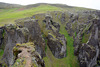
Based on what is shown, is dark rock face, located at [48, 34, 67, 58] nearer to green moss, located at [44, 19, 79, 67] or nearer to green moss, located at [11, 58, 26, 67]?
green moss, located at [44, 19, 79, 67]

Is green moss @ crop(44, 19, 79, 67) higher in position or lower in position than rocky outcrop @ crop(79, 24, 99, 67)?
lower

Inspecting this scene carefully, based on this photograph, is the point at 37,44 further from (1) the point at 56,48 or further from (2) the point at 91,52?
(2) the point at 91,52

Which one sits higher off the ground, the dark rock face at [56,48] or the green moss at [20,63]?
the green moss at [20,63]

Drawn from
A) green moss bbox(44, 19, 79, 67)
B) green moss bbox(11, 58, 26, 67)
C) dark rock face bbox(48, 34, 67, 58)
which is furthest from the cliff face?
green moss bbox(44, 19, 79, 67)

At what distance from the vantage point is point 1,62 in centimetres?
3062

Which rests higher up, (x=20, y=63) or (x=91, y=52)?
(x=20, y=63)

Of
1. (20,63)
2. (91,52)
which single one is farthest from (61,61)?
(20,63)

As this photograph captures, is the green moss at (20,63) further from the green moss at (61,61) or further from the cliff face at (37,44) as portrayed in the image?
the green moss at (61,61)

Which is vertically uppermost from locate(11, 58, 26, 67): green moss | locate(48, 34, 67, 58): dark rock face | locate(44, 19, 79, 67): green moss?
locate(11, 58, 26, 67): green moss

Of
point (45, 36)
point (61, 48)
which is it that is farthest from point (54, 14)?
point (61, 48)

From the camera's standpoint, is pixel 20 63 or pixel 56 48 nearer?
pixel 20 63

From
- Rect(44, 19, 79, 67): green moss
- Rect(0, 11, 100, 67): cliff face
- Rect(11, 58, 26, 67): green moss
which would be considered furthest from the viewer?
Rect(44, 19, 79, 67): green moss

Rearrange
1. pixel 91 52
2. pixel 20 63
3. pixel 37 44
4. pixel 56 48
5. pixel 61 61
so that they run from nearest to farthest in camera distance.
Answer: pixel 20 63 → pixel 91 52 → pixel 37 44 → pixel 61 61 → pixel 56 48

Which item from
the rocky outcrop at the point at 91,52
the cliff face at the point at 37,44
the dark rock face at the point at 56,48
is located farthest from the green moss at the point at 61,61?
the rocky outcrop at the point at 91,52
